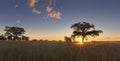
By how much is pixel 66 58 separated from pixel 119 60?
149 centimetres

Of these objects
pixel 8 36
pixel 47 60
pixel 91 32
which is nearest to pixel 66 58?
pixel 47 60

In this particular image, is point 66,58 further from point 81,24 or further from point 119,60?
point 81,24

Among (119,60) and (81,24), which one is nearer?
(119,60)

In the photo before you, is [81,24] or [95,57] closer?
[95,57]

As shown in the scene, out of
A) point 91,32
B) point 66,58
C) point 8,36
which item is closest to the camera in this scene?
point 66,58

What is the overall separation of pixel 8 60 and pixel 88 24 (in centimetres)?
4254

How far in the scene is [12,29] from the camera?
5666cm

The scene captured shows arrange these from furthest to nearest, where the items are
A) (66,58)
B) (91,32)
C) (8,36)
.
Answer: (8,36) < (91,32) < (66,58)

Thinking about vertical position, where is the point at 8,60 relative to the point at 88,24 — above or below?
below

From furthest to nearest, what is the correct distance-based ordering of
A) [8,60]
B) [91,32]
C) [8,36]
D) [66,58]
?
[8,36] < [91,32] < [66,58] < [8,60]

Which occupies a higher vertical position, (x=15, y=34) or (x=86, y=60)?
(x=15, y=34)

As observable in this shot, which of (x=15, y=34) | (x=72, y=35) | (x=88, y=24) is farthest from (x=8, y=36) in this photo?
(x=88, y=24)

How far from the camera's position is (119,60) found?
5.95 meters

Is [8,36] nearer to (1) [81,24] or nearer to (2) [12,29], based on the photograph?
(2) [12,29]
